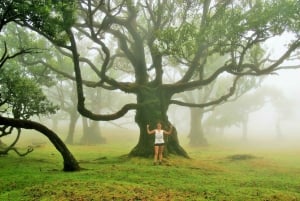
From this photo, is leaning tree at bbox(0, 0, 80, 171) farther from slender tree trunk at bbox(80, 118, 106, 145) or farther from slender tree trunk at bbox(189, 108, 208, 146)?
Result: slender tree trunk at bbox(189, 108, 208, 146)

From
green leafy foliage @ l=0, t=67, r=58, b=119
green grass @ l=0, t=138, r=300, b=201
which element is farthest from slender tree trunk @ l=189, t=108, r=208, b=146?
green leafy foliage @ l=0, t=67, r=58, b=119

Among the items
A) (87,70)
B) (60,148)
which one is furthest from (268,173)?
(87,70)

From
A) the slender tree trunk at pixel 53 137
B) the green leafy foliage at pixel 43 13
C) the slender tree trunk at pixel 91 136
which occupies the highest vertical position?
the green leafy foliage at pixel 43 13

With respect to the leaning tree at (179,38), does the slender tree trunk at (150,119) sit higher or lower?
lower

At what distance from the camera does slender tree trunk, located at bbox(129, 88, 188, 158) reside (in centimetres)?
2753

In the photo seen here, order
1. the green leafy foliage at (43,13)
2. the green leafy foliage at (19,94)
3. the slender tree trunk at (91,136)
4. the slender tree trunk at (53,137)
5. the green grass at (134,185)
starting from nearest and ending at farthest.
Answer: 1. the green grass at (134,185)
2. the green leafy foliage at (43,13)
3. the slender tree trunk at (53,137)
4. the green leafy foliage at (19,94)
5. the slender tree trunk at (91,136)

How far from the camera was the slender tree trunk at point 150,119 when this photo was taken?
27.5 meters

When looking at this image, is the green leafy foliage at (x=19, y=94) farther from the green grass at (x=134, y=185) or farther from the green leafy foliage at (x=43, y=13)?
the green leafy foliage at (x=43, y=13)

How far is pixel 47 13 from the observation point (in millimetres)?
16266

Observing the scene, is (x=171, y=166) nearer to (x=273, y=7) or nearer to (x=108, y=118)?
(x=108, y=118)

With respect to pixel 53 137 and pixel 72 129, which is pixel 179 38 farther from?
pixel 72 129

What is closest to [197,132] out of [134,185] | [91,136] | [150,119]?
[91,136]

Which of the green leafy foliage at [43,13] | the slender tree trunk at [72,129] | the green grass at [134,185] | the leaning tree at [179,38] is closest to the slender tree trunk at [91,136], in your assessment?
the slender tree trunk at [72,129]

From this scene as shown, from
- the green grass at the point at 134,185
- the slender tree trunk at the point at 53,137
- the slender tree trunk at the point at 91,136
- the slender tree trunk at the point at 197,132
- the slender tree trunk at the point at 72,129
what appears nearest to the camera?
the green grass at the point at 134,185
